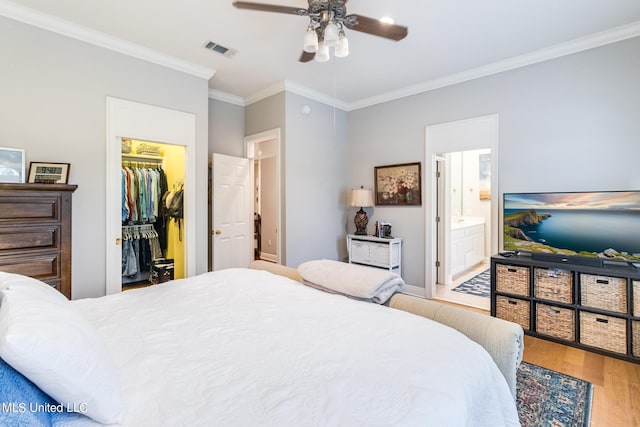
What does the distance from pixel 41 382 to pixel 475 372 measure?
1257 mm

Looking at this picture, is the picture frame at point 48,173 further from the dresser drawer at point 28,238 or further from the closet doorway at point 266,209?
the closet doorway at point 266,209

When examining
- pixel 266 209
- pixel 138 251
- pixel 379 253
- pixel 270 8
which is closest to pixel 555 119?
pixel 379 253

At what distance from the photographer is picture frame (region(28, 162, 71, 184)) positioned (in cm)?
246

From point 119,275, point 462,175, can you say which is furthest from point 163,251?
point 462,175

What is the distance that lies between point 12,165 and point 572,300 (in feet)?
15.5

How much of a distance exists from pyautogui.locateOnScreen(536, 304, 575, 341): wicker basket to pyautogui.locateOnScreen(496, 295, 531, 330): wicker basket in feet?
0.29

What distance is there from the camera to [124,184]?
12.8 ft

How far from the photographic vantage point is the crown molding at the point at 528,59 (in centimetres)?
274

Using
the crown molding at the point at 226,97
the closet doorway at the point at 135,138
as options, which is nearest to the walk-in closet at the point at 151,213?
the closet doorway at the point at 135,138

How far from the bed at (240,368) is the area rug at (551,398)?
2.71ft

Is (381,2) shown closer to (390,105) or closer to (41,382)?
(390,105)

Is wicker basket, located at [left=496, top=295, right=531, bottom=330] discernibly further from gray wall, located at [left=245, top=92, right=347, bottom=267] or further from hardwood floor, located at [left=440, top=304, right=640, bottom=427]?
gray wall, located at [left=245, top=92, right=347, bottom=267]

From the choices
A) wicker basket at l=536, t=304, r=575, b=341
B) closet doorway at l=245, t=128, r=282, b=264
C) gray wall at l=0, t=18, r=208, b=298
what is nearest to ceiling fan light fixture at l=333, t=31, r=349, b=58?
gray wall at l=0, t=18, r=208, b=298

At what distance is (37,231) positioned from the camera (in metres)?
2.25
